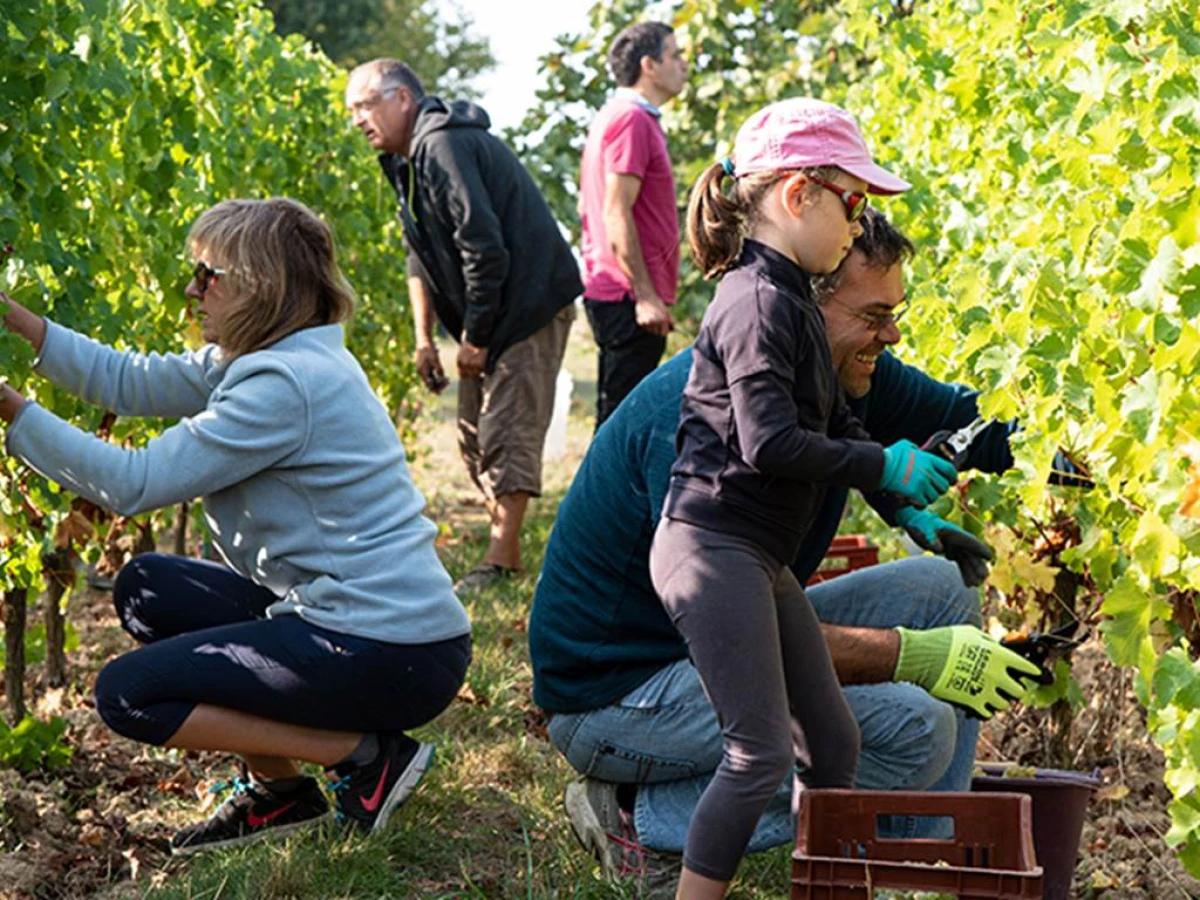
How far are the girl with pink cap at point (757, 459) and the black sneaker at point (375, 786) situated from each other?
81cm

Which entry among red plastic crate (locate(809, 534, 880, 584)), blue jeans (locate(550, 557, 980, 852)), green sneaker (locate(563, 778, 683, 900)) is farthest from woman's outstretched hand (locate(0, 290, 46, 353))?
red plastic crate (locate(809, 534, 880, 584))

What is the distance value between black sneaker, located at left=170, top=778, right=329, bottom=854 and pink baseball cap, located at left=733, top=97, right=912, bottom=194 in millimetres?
1574

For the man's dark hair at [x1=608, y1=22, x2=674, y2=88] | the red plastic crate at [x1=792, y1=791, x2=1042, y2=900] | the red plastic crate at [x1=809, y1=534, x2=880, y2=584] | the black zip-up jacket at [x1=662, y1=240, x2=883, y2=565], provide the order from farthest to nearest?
the man's dark hair at [x1=608, y1=22, x2=674, y2=88], the red plastic crate at [x1=809, y1=534, x2=880, y2=584], the black zip-up jacket at [x1=662, y1=240, x2=883, y2=565], the red plastic crate at [x1=792, y1=791, x2=1042, y2=900]

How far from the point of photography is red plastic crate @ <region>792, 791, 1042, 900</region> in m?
2.54

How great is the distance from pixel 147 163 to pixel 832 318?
224cm

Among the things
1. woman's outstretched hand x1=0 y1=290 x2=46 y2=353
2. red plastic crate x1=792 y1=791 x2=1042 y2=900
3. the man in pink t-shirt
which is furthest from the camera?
the man in pink t-shirt

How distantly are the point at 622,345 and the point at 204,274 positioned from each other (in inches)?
128

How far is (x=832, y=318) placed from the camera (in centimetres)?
302

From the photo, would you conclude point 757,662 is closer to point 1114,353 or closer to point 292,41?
point 1114,353

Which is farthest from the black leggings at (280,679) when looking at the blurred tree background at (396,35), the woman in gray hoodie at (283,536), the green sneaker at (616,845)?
the blurred tree background at (396,35)

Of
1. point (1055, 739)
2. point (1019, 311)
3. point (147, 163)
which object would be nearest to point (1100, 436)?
point (1019, 311)

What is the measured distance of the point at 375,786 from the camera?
3447 millimetres

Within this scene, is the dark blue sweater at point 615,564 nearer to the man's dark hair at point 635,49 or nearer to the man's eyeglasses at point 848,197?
the man's eyeglasses at point 848,197

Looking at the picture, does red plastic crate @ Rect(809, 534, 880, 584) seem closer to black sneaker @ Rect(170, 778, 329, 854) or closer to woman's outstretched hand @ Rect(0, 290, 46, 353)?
black sneaker @ Rect(170, 778, 329, 854)
